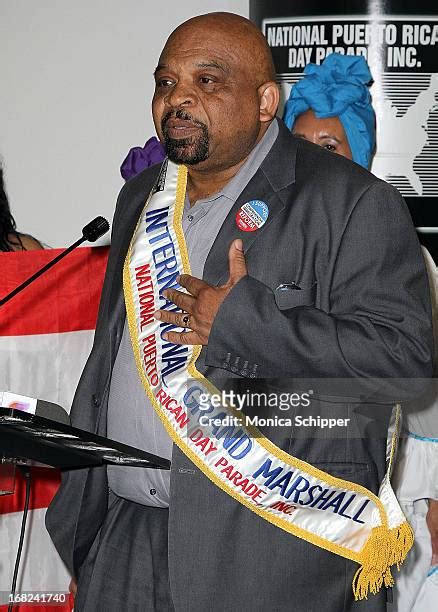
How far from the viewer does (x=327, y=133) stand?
3498mm

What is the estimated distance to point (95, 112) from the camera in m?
4.42

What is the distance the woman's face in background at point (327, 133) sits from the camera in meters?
3.49

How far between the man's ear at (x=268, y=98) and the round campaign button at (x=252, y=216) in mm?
193

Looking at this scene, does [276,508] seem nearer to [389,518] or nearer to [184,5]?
[389,518]

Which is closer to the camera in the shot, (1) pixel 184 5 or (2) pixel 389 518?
(2) pixel 389 518

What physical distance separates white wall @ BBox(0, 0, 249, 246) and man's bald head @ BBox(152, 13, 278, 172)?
2.17 meters

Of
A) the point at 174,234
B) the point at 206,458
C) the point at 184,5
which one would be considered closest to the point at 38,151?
the point at 184,5

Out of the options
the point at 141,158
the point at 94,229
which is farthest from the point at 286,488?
the point at 141,158

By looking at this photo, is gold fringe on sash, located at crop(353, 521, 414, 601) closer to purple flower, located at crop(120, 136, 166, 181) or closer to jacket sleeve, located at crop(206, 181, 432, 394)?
jacket sleeve, located at crop(206, 181, 432, 394)

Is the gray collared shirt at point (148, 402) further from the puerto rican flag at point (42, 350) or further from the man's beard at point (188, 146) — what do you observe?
the puerto rican flag at point (42, 350)

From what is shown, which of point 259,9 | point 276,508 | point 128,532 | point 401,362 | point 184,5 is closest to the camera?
point 401,362

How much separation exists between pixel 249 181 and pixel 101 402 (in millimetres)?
560

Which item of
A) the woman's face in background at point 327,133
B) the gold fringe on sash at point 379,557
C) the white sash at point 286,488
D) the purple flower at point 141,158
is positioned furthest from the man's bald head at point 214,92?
the purple flower at point 141,158

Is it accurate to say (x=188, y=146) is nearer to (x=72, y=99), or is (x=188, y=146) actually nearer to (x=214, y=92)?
(x=214, y=92)
